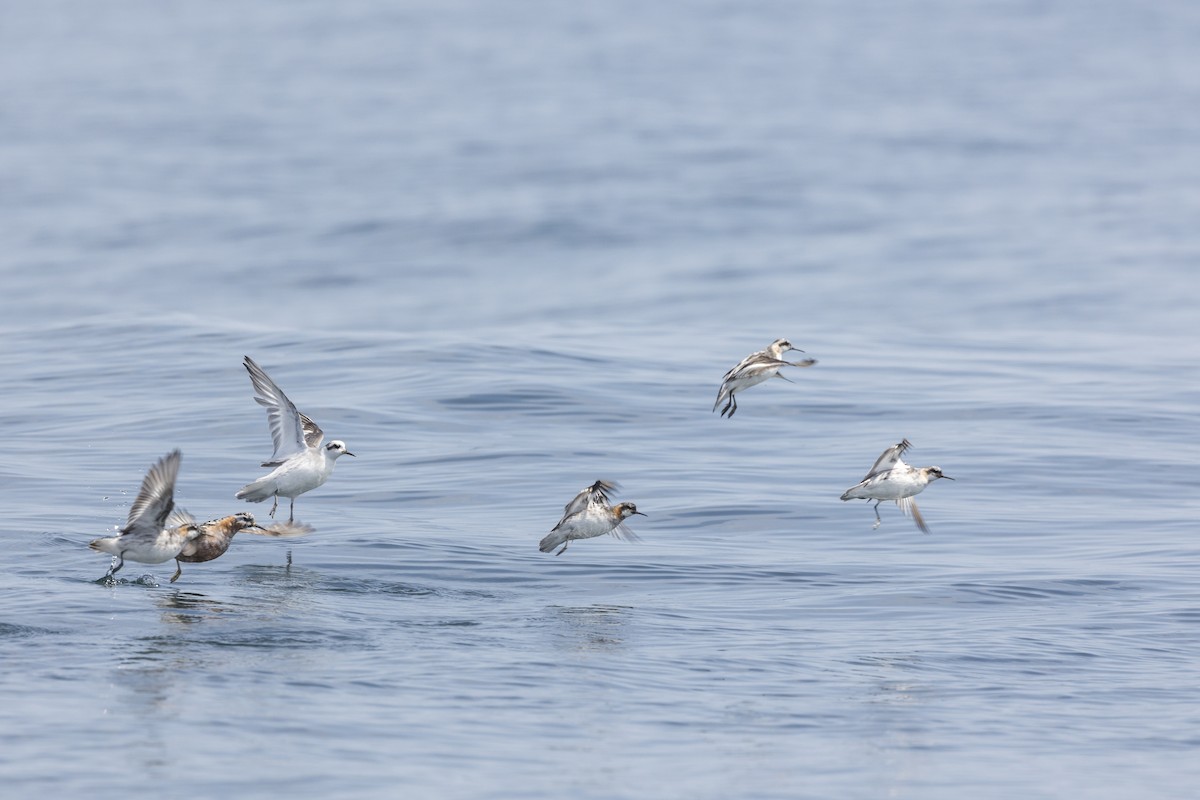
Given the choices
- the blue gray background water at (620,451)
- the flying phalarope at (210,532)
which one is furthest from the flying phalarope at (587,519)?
the flying phalarope at (210,532)

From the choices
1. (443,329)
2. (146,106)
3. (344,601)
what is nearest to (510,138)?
(146,106)

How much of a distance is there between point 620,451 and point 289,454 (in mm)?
7780

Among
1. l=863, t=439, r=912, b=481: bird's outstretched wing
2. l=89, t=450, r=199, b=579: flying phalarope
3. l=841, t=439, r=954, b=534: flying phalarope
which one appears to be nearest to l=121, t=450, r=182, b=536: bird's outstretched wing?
l=89, t=450, r=199, b=579: flying phalarope

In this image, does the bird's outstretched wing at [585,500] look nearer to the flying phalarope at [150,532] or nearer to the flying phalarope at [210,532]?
the flying phalarope at [210,532]

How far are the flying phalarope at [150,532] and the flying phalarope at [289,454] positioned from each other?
4.81ft

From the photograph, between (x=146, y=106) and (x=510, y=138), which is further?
(x=146, y=106)

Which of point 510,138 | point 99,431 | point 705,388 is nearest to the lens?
point 99,431

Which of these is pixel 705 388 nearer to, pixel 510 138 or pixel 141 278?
pixel 141 278

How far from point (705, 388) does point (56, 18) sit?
100 meters

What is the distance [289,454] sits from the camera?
17609 millimetres

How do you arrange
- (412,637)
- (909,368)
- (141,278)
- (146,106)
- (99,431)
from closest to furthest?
→ (412,637), (99,431), (909,368), (141,278), (146,106)

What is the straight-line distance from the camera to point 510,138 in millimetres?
70562

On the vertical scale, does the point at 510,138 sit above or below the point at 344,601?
above

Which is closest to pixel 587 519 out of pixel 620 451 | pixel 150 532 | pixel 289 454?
pixel 289 454
